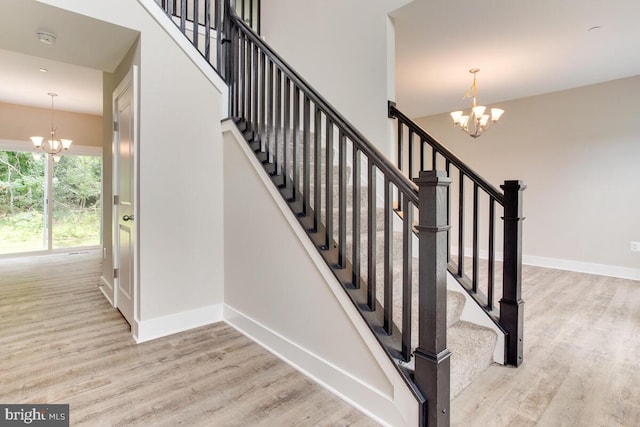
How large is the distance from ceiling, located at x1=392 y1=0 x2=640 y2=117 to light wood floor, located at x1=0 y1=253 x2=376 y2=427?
3.04 metres

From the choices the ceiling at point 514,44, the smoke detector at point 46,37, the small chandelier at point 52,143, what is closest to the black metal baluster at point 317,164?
the ceiling at point 514,44

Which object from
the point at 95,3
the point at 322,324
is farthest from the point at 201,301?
the point at 95,3

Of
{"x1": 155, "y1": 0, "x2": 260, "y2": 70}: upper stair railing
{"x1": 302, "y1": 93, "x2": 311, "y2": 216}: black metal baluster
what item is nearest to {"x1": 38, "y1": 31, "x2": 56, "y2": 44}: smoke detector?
{"x1": 155, "y1": 0, "x2": 260, "y2": 70}: upper stair railing

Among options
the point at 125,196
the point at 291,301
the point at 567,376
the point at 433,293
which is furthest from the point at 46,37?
the point at 567,376

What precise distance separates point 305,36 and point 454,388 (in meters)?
3.70

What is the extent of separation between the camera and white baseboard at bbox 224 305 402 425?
1.64 m

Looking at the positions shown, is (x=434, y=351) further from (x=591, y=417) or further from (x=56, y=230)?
(x=56, y=230)

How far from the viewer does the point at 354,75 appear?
3250 millimetres

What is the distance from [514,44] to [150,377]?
431 cm

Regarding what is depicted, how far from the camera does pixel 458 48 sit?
3.56m

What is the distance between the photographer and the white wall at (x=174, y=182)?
97.3 inches

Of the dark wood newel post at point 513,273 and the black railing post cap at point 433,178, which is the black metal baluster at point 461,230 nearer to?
the dark wood newel post at point 513,273

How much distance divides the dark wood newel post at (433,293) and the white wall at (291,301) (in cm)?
11

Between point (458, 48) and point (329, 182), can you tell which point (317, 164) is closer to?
point (329, 182)
